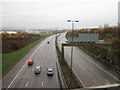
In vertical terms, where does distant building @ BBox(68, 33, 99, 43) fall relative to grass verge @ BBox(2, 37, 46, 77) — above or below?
above

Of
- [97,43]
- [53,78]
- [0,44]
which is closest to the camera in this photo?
[53,78]

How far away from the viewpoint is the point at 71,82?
696cm

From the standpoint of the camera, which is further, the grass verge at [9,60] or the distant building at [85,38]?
the distant building at [85,38]

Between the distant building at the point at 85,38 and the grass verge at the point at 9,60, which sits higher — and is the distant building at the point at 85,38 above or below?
above

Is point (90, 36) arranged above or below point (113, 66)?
above

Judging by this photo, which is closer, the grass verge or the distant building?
the grass verge

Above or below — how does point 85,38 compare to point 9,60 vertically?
above

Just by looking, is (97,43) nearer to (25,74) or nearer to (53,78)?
(53,78)

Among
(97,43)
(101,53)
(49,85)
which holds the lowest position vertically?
(49,85)

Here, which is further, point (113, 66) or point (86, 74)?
point (113, 66)

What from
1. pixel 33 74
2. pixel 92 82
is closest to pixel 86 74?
pixel 92 82

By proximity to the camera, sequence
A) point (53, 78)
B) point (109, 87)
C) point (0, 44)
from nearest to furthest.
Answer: point (109, 87)
point (53, 78)
point (0, 44)

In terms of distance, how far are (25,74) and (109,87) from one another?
7388 millimetres

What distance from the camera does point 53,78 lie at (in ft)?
26.8
